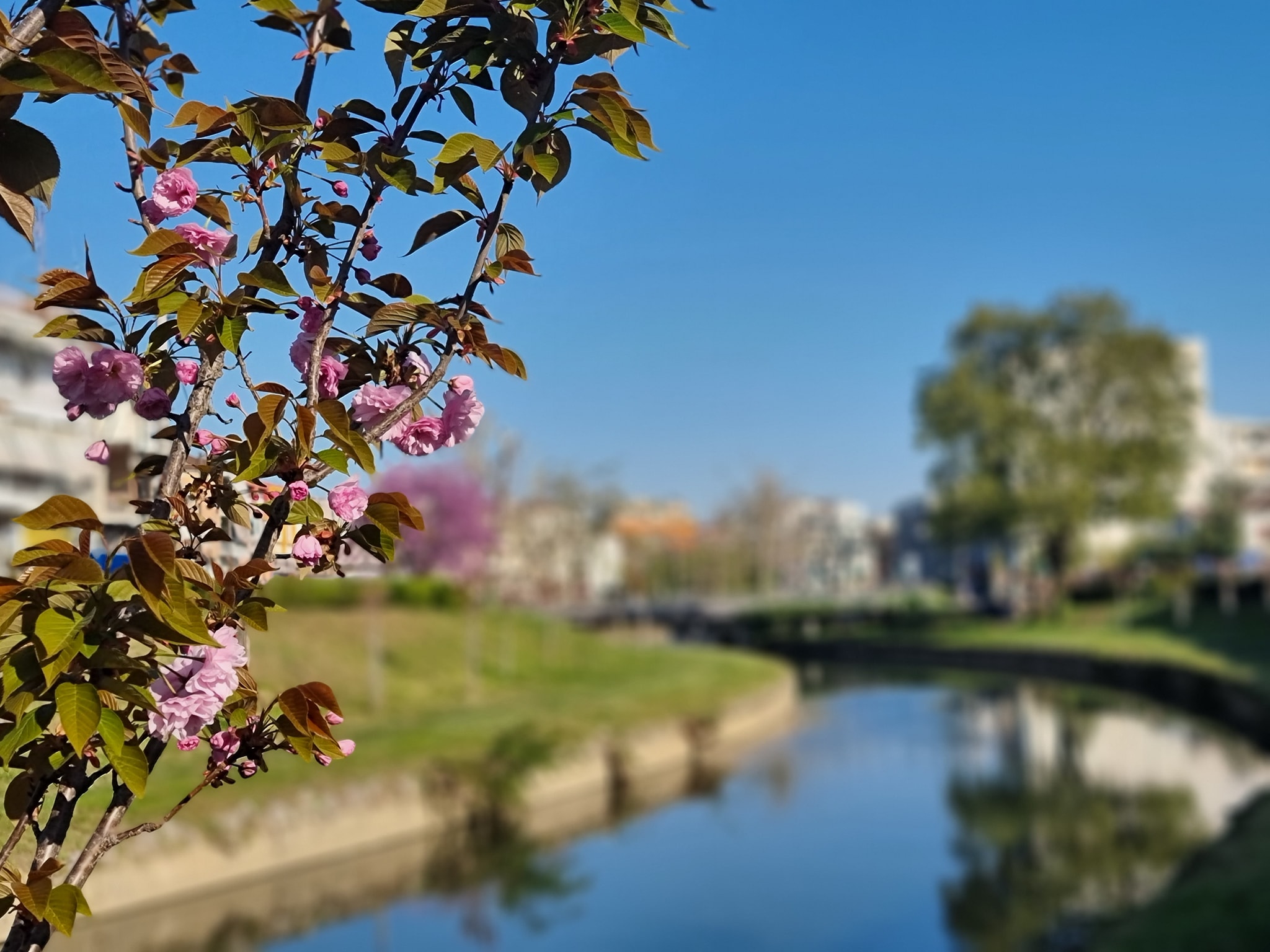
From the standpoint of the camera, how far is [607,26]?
70.9 inches

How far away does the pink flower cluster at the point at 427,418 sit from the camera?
1.78 m

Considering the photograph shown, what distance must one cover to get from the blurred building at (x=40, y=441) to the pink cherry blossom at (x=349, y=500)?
329 mm

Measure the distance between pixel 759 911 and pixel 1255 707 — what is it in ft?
38.7

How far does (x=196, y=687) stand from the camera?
156cm

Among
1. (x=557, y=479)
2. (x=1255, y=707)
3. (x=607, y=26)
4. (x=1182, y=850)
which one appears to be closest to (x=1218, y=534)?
(x=557, y=479)

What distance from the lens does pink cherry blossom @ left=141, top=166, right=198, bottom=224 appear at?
1.72 meters

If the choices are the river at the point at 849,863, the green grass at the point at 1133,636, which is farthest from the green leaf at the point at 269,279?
the green grass at the point at 1133,636

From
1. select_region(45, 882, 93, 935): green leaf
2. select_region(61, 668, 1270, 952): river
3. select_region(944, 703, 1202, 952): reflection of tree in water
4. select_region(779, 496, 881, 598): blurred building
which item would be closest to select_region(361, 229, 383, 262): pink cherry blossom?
select_region(45, 882, 93, 935): green leaf

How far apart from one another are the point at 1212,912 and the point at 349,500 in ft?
25.0

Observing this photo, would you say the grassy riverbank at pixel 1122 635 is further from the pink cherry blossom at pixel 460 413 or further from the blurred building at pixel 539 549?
the pink cherry blossom at pixel 460 413

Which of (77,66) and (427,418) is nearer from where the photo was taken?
(77,66)

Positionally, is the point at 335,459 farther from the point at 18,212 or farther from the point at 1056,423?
the point at 1056,423

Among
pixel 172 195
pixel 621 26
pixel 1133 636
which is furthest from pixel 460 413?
pixel 1133 636

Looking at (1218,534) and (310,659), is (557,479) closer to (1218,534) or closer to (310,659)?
(310,659)
